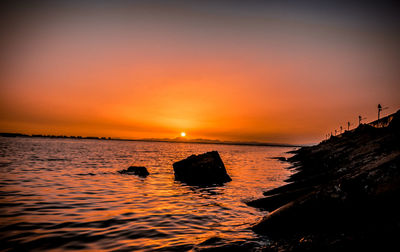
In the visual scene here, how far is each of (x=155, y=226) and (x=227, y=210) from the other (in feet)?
12.1

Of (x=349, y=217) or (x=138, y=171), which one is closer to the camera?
(x=349, y=217)

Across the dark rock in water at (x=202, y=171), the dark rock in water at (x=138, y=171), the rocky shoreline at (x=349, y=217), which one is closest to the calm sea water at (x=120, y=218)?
the rocky shoreline at (x=349, y=217)

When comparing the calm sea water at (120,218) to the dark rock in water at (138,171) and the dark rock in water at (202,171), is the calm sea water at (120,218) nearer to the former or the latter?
the dark rock in water at (202,171)

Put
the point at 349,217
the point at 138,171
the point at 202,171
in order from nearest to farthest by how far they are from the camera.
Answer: the point at 349,217, the point at 202,171, the point at 138,171

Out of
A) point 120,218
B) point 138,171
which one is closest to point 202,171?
point 138,171

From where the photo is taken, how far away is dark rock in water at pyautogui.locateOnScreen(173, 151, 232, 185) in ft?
59.2

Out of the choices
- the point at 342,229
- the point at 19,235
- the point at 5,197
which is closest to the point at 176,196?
the point at 19,235

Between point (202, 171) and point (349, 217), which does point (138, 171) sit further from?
point (349, 217)

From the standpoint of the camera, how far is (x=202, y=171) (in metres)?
18.2

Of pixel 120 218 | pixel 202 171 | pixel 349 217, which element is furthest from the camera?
pixel 202 171

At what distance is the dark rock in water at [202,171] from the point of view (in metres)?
18.0

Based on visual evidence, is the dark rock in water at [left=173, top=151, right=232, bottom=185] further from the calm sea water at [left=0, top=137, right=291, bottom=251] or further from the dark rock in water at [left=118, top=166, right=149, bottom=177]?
the calm sea water at [left=0, top=137, right=291, bottom=251]

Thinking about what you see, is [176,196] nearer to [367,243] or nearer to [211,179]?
→ [211,179]

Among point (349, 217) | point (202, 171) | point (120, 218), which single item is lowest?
point (120, 218)
